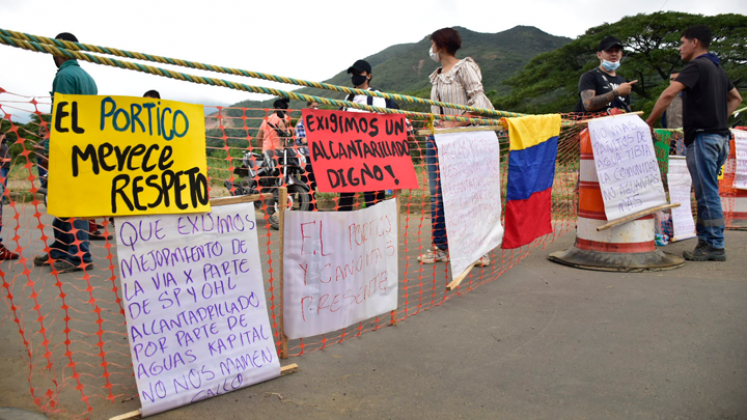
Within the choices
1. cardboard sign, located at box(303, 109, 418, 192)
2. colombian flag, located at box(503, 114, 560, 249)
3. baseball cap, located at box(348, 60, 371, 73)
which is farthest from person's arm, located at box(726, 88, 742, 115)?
cardboard sign, located at box(303, 109, 418, 192)

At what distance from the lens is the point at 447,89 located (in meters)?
5.11

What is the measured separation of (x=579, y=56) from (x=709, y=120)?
2015cm

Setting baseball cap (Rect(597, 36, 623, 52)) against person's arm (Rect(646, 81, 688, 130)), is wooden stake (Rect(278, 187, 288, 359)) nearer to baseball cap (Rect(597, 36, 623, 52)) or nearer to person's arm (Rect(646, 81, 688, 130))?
person's arm (Rect(646, 81, 688, 130))

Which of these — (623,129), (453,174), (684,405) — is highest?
(623,129)

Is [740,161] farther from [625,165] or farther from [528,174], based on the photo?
[528,174]

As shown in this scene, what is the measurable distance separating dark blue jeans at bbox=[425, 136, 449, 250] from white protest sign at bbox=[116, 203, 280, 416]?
2164 millimetres

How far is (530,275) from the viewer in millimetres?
4828

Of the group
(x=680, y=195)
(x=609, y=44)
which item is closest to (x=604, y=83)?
(x=609, y=44)

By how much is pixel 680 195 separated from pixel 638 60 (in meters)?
17.7

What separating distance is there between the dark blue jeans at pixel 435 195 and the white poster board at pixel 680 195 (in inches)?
125

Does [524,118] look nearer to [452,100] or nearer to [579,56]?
[452,100]

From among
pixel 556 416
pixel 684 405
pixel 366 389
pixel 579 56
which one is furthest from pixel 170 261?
pixel 579 56

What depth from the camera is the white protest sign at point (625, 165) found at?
4.83 m

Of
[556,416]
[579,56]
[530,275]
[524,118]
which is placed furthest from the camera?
[579,56]
